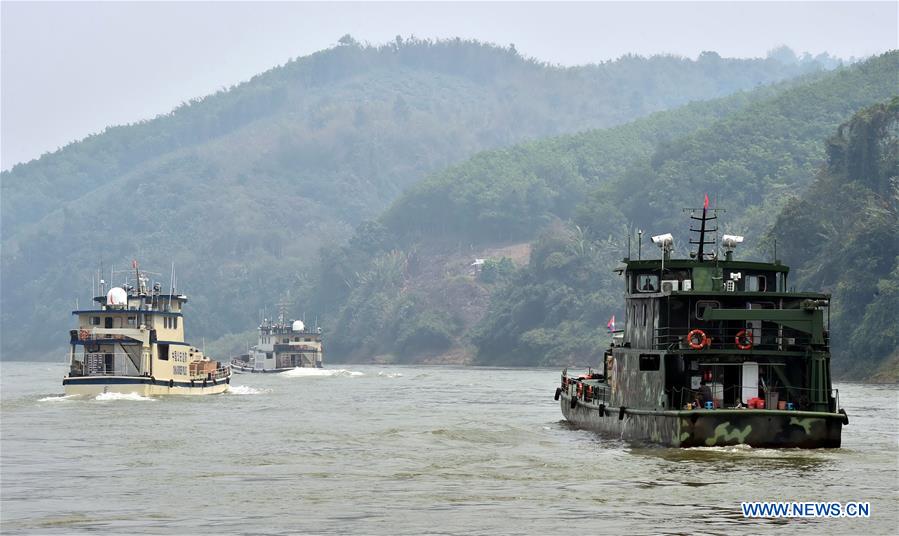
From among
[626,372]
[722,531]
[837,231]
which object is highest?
[837,231]

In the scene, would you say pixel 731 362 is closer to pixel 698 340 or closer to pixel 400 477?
pixel 698 340

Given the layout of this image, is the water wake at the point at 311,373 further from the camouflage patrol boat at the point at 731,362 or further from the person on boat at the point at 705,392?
the person on boat at the point at 705,392

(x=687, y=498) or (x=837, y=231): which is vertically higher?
(x=837, y=231)

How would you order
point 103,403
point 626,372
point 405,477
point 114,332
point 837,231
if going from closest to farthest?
point 405,477
point 626,372
point 103,403
point 114,332
point 837,231

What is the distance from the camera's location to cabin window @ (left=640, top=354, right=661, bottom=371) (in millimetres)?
53344

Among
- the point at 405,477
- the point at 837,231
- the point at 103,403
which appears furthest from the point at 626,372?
the point at 837,231

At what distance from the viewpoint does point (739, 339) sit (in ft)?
170

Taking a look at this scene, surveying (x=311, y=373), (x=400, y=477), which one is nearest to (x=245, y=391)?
(x=311, y=373)

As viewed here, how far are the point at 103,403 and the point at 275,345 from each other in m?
82.4

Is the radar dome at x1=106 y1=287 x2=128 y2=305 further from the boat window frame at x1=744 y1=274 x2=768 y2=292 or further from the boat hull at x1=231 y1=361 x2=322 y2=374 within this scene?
the boat hull at x1=231 y1=361 x2=322 y2=374

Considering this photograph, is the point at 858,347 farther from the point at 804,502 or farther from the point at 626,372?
the point at 804,502

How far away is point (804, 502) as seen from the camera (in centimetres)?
4072

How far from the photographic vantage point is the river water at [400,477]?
1470 inches

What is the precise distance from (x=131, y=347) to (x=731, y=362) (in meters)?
49.3
